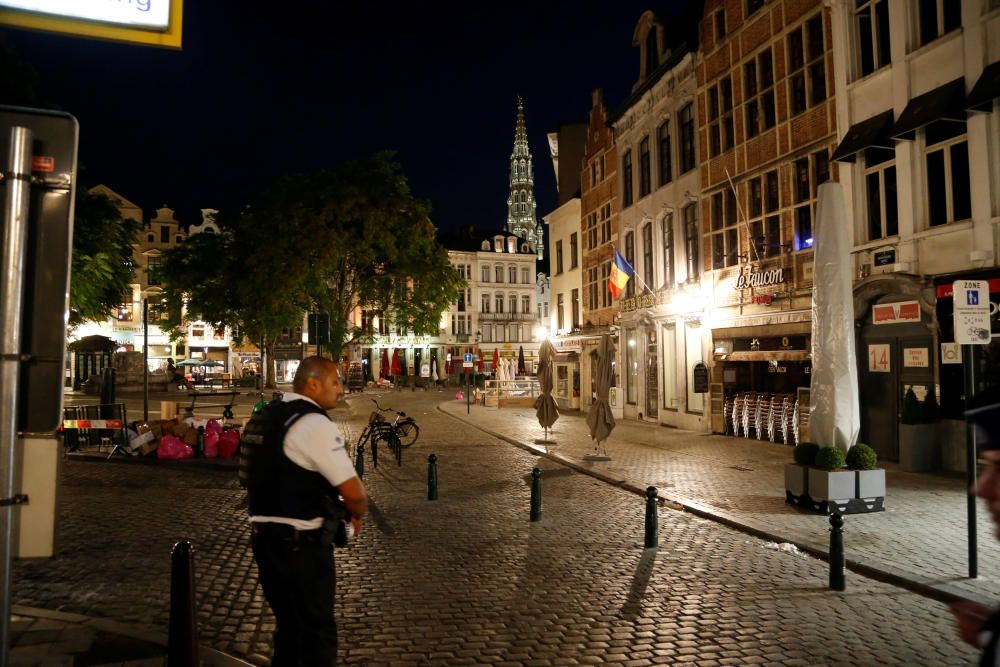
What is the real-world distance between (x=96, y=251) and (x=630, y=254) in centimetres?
1703

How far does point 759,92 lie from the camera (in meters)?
18.7

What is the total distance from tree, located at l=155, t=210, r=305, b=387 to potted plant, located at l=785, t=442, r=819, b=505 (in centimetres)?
2045

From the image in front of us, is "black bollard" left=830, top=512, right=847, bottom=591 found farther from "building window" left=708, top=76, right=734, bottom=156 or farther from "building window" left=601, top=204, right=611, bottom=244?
"building window" left=601, top=204, right=611, bottom=244

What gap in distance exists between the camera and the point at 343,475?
374cm

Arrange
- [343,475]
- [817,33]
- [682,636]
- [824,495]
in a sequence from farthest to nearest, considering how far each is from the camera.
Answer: [817,33] < [824,495] < [682,636] < [343,475]

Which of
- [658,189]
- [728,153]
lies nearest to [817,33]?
[728,153]

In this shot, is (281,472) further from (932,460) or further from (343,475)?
(932,460)

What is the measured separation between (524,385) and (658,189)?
43.0 feet

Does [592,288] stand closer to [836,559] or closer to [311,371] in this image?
[836,559]

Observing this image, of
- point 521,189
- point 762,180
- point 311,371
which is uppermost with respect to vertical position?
point 521,189

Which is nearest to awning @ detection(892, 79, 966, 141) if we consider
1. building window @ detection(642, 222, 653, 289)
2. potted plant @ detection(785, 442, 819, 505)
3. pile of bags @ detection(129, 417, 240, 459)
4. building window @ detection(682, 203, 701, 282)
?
potted plant @ detection(785, 442, 819, 505)

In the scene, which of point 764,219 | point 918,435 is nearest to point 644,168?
point 764,219

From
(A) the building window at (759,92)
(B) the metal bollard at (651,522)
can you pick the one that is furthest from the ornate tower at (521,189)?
(B) the metal bollard at (651,522)

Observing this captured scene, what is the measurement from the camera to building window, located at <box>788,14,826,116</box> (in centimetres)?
1671
